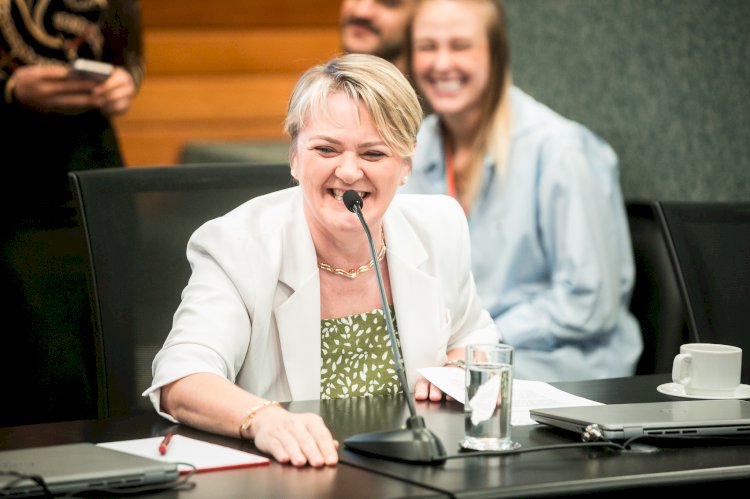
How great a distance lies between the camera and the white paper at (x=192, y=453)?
1.24m

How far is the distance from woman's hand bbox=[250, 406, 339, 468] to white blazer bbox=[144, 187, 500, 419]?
211mm

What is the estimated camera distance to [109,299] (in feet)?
5.68

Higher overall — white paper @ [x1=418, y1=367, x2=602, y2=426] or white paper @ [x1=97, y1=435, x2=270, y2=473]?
white paper @ [x1=418, y1=367, x2=602, y2=426]

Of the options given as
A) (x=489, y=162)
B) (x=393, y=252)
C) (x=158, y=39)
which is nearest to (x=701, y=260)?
(x=393, y=252)

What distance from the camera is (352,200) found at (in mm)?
1540

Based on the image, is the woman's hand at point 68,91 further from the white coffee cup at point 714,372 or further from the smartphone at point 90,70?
the white coffee cup at point 714,372

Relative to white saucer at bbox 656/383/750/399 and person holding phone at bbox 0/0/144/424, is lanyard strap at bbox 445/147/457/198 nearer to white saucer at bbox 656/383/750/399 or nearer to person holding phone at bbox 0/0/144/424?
person holding phone at bbox 0/0/144/424

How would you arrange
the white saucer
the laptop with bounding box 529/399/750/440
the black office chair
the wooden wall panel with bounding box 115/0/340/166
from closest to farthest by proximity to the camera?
the laptop with bounding box 529/399/750/440 → the white saucer → the black office chair → the wooden wall panel with bounding box 115/0/340/166

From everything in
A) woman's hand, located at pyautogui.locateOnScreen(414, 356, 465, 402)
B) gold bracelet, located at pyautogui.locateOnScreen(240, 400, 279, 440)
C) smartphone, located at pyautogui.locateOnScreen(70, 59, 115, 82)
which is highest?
smartphone, located at pyautogui.locateOnScreen(70, 59, 115, 82)

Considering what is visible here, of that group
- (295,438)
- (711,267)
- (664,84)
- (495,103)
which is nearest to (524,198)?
(495,103)

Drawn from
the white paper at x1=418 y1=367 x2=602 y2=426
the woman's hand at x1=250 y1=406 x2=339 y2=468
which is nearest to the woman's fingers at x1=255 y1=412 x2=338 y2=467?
the woman's hand at x1=250 y1=406 x2=339 y2=468

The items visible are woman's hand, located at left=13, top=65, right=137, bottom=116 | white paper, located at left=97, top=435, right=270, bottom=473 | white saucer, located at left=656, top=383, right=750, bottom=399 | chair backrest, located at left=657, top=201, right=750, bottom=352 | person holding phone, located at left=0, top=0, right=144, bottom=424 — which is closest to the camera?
white paper, located at left=97, top=435, right=270, bottom=473

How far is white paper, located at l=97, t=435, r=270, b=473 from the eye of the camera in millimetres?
1242

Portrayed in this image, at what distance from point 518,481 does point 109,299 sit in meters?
0.78
